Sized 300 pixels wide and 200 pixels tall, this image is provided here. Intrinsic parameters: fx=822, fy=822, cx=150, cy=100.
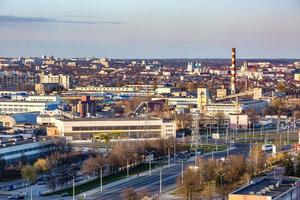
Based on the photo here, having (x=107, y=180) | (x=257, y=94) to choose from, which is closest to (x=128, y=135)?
(x=107, y=180)

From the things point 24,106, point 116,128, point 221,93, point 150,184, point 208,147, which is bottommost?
point 150,184

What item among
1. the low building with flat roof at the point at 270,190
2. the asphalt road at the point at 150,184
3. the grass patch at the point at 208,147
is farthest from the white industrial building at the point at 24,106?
the low building with flat roof at the point at 270,190

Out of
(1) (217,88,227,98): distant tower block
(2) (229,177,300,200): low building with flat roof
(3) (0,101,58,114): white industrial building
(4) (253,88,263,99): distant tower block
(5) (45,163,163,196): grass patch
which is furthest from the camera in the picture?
(1) (217,88,227,98): distant tower block

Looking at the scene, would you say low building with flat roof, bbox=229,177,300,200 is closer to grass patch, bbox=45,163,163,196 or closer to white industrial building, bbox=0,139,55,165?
grass patch, bbox=45,163,163,196

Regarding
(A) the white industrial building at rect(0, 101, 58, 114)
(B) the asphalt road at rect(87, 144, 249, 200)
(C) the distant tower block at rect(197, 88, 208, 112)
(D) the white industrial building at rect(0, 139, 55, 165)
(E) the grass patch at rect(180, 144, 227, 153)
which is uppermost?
(C) the distant tower block at rect(197, 88, 208, 112)

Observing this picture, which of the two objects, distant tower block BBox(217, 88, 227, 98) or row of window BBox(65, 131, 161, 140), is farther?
distant tower block BBox(217, 88, 227, 98)

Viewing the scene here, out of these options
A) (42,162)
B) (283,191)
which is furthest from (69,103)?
(283,191)

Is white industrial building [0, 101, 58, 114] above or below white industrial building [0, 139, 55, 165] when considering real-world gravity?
above

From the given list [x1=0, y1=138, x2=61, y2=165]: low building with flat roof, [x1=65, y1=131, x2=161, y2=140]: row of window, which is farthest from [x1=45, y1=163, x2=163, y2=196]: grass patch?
[x1=65, y1=131, x2=161, y2=140]: row of window

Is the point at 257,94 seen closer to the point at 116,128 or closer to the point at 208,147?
the point at 116,128

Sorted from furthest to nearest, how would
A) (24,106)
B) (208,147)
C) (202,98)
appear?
1. (202,98)
2. (24,106)
3. (208,147)

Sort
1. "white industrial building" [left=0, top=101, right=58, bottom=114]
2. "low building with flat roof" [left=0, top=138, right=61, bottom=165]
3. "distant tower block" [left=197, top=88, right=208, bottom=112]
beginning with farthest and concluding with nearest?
"distant tower block" [left=197, top=88, right=208, bottom=112], "white industrial building" [left=0, top=101, right=58, bottom=114], "low building with flat roof" [left=0, top=138, right=61, bottom=165]

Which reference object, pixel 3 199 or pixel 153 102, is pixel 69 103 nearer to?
pixel 153 102

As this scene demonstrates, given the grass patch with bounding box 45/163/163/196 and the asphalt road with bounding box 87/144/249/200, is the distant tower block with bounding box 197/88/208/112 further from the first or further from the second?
the grass patch with bounding box 45/163/163/196
